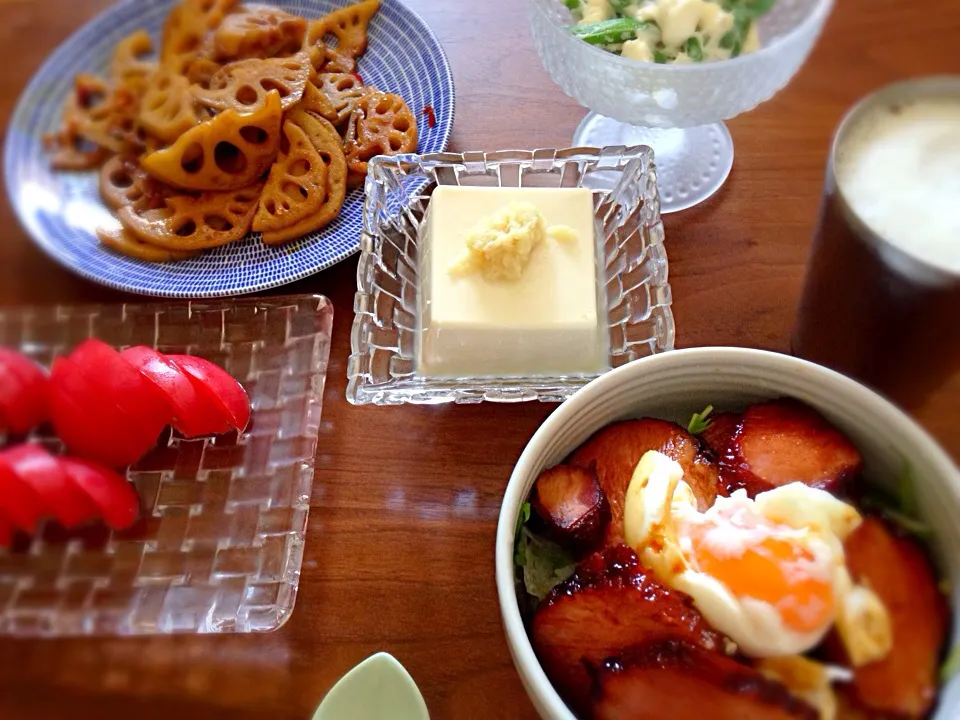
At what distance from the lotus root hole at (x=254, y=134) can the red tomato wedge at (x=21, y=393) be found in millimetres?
266

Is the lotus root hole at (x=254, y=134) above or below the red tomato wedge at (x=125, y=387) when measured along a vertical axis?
above

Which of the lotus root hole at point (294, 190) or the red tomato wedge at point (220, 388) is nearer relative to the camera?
the red tomato wedge at point (220, 388)

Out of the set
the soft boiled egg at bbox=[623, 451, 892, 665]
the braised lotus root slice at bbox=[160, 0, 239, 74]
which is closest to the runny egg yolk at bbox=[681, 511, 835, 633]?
the soft boiled egg at bbox=[623, 451, 892, 665]

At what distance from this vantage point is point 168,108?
0.68m

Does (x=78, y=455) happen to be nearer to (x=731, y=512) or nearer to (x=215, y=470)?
(x=215, y=470)

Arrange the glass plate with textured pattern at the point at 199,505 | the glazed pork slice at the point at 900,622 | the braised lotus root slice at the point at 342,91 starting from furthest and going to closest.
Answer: the braised lotus root slice at the point at 342,91 → the glass plate with textured pattern at the point at 199,505 → the glazed pork slice at the point at 900,622

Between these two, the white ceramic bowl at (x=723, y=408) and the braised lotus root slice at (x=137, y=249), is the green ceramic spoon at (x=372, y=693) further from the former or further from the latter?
the braised lotus root slice at (x=137, y=249)

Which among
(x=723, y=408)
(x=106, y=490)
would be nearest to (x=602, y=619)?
(x=723, y=408)

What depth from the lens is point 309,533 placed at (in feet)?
1.69

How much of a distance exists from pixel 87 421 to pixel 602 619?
15.9 inches

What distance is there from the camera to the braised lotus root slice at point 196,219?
64cm

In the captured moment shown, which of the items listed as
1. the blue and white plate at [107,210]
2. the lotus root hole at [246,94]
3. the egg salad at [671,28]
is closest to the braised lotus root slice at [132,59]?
the blue and white plate at [107,210]

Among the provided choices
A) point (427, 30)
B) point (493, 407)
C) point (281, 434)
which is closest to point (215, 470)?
point (281, 434)

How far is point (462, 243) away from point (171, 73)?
1.21 ft
